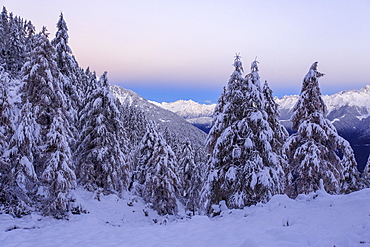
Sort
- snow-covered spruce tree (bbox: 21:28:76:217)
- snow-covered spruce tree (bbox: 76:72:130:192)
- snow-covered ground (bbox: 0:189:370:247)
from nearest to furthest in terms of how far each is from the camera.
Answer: snow-covered ground (bbox: 0:189:370:247) < snow-covered spruce tree (bbox: 21:28:76:217) < snow-covered spruce tree (bbox: 76:72:130:192)

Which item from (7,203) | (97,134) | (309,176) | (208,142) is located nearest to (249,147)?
(208,142)

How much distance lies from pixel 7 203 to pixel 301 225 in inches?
521

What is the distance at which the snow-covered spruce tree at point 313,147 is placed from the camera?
14031mm

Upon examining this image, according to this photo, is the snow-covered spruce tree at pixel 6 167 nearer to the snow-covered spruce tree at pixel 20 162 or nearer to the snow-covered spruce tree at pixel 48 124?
the snow-covered spruce tree at pixel 20 162

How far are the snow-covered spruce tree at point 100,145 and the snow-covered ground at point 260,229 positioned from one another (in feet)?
28.1

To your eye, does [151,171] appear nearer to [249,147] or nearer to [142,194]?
[142,194]

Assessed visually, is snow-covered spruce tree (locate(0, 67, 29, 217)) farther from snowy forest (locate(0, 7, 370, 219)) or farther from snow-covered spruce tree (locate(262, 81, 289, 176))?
snow-covered spruce tree (locate(262, 81, 289, 176))

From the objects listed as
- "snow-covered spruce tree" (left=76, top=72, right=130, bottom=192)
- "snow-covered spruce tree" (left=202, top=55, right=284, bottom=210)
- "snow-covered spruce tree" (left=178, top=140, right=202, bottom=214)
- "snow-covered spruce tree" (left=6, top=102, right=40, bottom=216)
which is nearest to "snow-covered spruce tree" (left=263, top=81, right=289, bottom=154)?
"snow-covered spruce tree" (left=202, top=55, right=284, bottom=210)

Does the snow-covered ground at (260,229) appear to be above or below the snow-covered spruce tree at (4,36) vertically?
below

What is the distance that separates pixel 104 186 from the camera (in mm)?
20906

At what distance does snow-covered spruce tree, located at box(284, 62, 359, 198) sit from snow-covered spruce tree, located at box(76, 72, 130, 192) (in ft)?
50.2

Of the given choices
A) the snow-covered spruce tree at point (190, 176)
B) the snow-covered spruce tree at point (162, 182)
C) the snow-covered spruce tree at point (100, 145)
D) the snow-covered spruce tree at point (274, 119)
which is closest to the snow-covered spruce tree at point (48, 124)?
the snow-covered spruce tree at point (100, 145)

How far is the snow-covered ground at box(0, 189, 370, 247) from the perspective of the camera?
523 centimetres

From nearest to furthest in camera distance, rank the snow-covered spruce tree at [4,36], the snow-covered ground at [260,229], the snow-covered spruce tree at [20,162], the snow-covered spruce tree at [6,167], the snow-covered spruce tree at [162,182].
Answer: the snow-covered ground at [260,229]
the snow-covered spruce tree at [6,167]
the snow-covered spruce tree at [20,162]
the snow-covered spruce tree at [162,182]
the snow-covered spruce tree at [4,36]
